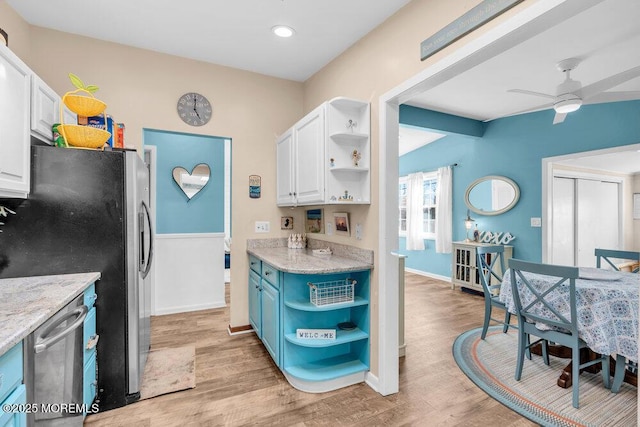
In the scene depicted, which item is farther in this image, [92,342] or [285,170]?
[285,170]

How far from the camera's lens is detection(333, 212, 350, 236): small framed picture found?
2693 millimetres

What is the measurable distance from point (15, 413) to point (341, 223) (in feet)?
7.31

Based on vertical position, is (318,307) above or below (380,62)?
below

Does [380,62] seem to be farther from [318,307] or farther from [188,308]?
[188,308]

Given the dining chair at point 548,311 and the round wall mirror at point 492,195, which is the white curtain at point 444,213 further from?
the dining chair at point 548,311

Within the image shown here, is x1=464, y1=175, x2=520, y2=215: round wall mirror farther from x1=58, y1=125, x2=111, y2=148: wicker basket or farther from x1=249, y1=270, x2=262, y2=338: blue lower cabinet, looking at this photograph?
x1=58, y1=125, x2=111, y2=148: wicker basket

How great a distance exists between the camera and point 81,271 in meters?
1.88

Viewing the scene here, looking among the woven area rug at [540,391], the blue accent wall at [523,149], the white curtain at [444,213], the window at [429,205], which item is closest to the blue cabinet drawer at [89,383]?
the woven area rug at [540,391]

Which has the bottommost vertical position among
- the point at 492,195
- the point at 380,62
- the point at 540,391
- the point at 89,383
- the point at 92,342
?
the point at 540,391

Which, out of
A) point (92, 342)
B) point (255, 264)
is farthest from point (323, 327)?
point (92, 342)

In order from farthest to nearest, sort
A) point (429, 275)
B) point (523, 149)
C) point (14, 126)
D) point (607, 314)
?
point (429, 275), point (523, 149), point (607, 314), point (14, 126)

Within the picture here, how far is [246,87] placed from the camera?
3232 mm

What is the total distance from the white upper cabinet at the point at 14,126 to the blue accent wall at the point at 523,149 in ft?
12.5

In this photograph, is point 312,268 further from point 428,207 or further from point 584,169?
point 584,169
